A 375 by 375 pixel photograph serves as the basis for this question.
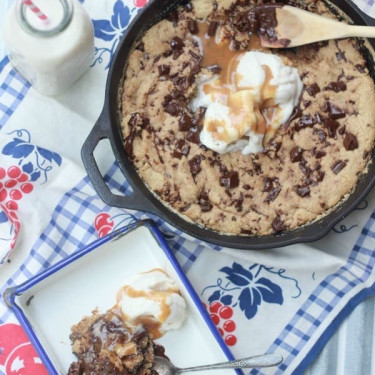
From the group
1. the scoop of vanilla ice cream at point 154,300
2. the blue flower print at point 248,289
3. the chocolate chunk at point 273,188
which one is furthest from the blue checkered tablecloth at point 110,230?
the chocolate chunk at point 273,188

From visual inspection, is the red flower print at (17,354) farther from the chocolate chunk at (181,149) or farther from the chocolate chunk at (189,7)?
the chocolate chunk at (189,7)

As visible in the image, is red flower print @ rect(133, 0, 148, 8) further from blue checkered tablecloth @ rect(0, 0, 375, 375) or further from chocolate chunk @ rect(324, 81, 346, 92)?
chocolate chunk @ rect(324, 81, 346, 92)

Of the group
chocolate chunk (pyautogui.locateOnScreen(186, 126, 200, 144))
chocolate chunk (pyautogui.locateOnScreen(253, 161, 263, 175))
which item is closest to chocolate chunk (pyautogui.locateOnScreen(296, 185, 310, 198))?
chocolate chunk (pyautogui.locateOnScreen(253, 161, 263, 175))

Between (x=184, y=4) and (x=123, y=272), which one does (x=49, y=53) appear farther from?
(x=123, y=272)

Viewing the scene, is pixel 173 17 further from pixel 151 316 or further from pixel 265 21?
pixel 151 316

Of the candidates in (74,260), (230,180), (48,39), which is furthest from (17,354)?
(48,39)
